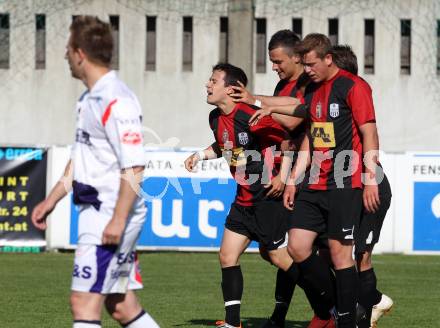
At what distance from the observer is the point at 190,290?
1208cm

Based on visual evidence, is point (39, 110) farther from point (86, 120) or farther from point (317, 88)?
point (86, 120)

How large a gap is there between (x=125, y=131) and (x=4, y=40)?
22888mm

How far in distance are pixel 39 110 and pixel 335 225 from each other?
827 inches

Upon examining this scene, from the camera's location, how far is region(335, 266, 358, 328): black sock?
8141 mm

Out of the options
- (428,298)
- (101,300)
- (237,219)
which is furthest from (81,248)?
(428,298)

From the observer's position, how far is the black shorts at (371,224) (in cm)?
858

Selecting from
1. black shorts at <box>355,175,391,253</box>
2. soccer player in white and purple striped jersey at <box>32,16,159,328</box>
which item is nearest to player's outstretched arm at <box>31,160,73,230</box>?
soccer player in white and purple striped jersey at <box>32,16,159,328</box>

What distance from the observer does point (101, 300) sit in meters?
5.96

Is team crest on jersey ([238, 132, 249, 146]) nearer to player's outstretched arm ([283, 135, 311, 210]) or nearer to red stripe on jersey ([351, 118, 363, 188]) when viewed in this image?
player's outstretched arm ([283, 135, 311, 210])

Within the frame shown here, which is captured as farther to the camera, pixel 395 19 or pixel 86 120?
pixel 395 19

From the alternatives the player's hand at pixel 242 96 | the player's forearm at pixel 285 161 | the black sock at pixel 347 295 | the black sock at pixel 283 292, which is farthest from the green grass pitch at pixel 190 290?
the player's hand at pixel 242 96

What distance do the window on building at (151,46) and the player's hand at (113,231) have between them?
23046 mm

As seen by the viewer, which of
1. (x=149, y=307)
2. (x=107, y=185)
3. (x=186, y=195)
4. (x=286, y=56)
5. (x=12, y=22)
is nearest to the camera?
(x=107, y=185)

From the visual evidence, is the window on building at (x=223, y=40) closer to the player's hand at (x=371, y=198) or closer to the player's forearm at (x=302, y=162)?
the player's forearm at (x=302, y=162)
